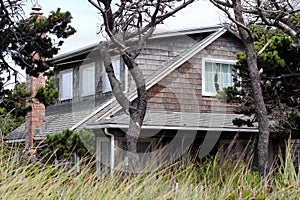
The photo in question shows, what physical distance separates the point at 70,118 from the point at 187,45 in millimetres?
4497

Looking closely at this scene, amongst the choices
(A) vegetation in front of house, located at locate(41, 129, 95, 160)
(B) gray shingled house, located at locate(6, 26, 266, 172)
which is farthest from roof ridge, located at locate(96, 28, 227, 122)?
(A) vegetation in front of house, located at locate(41, 129, 95, 160)

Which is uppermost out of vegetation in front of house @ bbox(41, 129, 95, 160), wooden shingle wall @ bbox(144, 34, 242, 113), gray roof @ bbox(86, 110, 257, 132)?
wooden shingle wall @ bbox(144, 34, 242, 113)

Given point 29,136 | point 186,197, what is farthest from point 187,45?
point 186,197

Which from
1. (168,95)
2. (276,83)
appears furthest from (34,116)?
(276,83)

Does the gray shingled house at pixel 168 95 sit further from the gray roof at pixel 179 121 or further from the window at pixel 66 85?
the window at pixel 66 85

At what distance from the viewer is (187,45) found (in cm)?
1823

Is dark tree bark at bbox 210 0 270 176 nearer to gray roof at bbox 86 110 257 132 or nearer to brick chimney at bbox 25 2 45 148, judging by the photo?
gray roof at bbox 86 110 257 132

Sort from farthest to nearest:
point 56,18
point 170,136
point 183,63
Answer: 1. point 183,63
2. point 170,136
3. point 56,18

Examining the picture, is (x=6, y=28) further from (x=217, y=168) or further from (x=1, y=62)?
(x=217, y=168)

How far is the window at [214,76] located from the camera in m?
17.5

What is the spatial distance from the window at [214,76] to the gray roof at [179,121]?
0.86m

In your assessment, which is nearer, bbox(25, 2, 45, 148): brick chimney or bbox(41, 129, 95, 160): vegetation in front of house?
bbox(41, 129, 95, 160): vegetation in front of house

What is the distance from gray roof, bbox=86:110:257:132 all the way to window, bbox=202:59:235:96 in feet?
2.82

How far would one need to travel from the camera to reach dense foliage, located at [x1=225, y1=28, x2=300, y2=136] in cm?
1205
